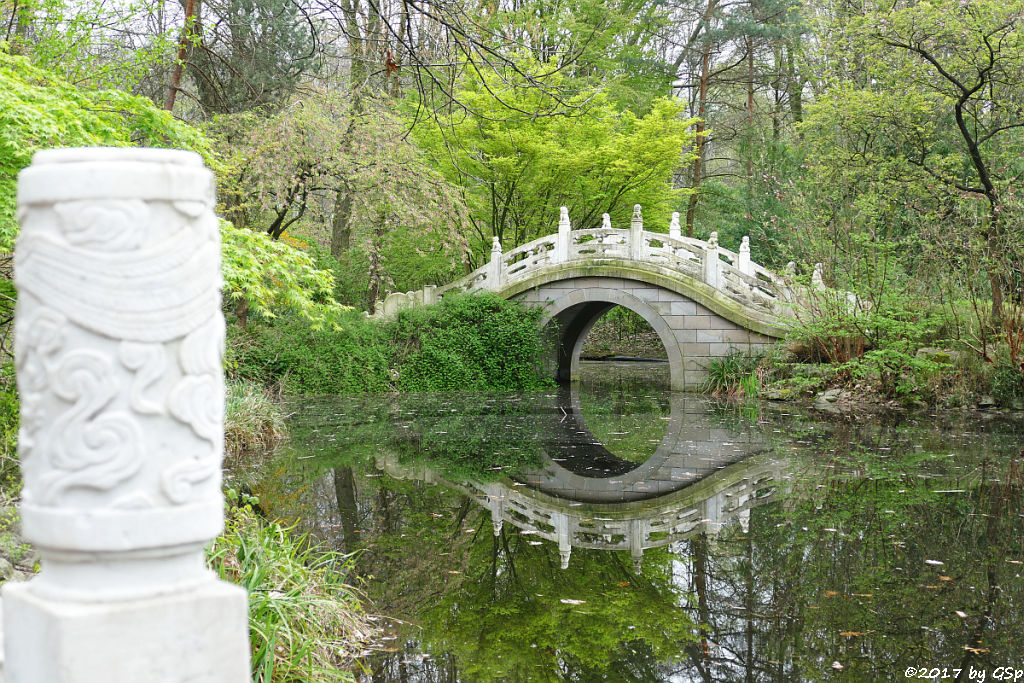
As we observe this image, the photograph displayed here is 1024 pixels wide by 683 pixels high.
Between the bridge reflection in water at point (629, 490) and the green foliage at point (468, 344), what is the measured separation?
719 cm

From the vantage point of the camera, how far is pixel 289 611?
11.9 ft

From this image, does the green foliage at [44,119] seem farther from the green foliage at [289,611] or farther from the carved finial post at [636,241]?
the carved finial post at [636,241]

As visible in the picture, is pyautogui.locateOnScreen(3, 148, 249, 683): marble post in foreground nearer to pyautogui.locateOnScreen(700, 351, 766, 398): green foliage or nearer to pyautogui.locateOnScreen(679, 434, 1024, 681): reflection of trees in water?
pyautogui.locateOnScreen(679, 434, 1024, 681): reflection of trees in water

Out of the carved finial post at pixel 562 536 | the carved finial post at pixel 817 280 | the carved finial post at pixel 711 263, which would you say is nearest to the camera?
the carved finial post at pixel 562 536

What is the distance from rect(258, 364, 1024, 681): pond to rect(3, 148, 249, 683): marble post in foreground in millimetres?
2037

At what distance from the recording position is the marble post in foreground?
179 cm

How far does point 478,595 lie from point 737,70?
25594mm

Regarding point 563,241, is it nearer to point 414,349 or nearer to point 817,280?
point 414,349

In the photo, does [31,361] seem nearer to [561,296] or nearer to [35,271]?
[35,271]

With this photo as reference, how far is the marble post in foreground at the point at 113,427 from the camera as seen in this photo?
70.6 inches

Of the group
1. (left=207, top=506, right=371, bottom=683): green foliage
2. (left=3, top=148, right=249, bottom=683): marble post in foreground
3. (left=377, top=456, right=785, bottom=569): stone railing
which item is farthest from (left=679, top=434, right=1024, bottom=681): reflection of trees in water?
(left=3, top=148, right=249, bottom=683): marble post in foreground

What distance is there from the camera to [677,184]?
31.3 metres

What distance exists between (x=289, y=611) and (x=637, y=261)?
1439cm

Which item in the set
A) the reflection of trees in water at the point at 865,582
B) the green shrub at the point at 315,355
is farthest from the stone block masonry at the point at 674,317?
the reflection of trees in water at the point at 865,582
